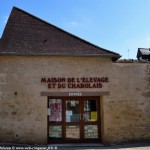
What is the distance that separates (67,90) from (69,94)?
21 cm

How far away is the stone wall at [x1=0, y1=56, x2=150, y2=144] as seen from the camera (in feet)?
47.3

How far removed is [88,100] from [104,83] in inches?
44.7

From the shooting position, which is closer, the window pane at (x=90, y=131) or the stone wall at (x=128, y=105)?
the stone wall at (x=128, y=105)

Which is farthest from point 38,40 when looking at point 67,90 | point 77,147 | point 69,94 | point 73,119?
point 77,147

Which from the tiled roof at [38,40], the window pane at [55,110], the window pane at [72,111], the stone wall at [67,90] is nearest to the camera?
the stone wall at [67,90]

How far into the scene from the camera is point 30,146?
→ 1381 cm

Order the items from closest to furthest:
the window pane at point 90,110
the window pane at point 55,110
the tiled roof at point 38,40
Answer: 1. the tiled roof at point 38,40
2. the window pane at point 55,110
3. the window pane at point 90,110

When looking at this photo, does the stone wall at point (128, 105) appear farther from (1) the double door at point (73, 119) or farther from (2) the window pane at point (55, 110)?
(2) the window pane at point (55, 110)

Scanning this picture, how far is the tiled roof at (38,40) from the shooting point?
14.9 metres

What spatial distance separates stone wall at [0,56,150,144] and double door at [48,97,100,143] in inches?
18.9

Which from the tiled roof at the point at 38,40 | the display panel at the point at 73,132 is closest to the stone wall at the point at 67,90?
the tiled roof at the point at 38,40

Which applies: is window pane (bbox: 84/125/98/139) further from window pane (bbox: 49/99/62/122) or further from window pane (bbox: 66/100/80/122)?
window pane (bbox: 49/99/62/122)

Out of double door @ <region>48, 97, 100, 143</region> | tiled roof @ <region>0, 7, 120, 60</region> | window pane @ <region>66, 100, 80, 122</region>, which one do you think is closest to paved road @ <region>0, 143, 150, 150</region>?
double door @ <region>48, 97, 100, 143</region>

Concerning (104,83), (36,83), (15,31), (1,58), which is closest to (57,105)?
(36,83)
